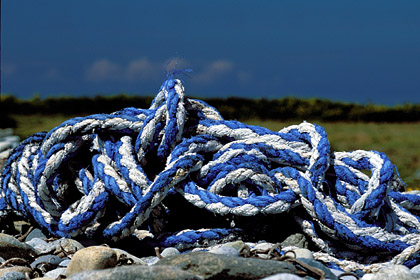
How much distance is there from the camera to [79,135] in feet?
10.8

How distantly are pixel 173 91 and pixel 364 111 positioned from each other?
29.4ft

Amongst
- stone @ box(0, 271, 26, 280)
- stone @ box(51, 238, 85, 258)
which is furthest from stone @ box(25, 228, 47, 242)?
stone @ box(0, 271, 26, 280)

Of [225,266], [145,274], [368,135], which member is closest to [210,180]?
[225,266]

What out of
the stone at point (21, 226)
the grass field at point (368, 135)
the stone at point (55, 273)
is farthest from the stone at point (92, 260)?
the grass field at point (368, 135)

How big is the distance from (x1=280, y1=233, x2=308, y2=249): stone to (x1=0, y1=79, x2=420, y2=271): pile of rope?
0.06m

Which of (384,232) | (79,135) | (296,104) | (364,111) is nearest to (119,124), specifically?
(79,135)

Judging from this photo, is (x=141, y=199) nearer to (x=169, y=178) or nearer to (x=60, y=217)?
(x=169, y=178)

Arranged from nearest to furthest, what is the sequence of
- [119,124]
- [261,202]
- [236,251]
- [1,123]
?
[236,251], [261,202], [119,124], [1,123]

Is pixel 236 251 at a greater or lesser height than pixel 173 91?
lesser

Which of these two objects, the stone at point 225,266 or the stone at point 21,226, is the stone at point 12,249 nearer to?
the stone at point 21,226

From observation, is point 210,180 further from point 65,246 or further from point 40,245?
point 40,245

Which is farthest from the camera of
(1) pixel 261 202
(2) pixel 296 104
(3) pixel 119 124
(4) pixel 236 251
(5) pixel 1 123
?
(2) pixel 296 104

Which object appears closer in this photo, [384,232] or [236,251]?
[236,251]

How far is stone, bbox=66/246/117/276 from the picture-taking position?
2350 millimetres
